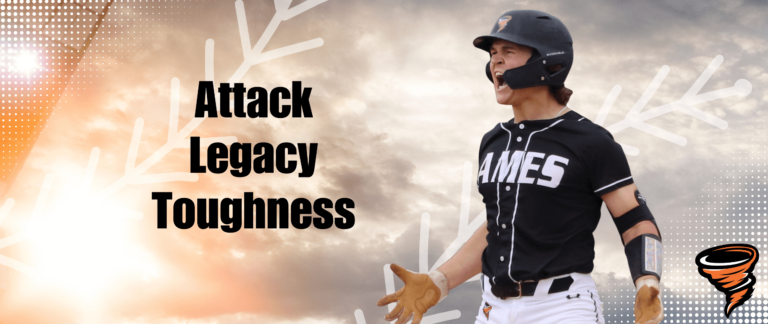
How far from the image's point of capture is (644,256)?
456cm

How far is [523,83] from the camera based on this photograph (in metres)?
5.14

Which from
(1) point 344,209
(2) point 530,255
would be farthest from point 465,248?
(1) point 344,209

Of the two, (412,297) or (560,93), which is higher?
(560,93)

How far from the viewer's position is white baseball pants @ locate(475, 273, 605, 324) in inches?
179

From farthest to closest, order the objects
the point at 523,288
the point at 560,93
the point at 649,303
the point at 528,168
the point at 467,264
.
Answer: the point at 467,264 < the point at 560,93 < the point at 528,168 < the point at 523,288 < the point at 649,303

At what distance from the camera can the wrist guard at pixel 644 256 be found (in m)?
4.52

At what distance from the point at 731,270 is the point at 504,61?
2526mm

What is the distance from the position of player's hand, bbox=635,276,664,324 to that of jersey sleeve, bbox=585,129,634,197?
741mm

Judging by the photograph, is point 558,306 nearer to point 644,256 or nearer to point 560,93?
point 644,256

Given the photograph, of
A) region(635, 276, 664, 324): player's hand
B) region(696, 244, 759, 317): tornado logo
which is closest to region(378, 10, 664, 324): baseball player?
region(635, 276, 664, 324): player's hand

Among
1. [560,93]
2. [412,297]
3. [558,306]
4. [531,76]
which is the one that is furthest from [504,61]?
[412,297]

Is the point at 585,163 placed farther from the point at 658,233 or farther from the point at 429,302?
the point at 429,302

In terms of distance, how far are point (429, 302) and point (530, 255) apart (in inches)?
44.2

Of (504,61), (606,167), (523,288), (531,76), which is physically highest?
(504,61)
